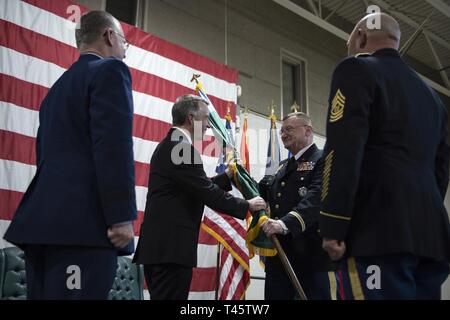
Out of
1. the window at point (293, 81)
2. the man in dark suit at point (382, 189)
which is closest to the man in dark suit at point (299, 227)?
the man in dark suit at point (382, 189)

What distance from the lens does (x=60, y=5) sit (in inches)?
158

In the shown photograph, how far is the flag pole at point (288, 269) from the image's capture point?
252 centimetres

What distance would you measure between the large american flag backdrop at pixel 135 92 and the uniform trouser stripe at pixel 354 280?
2808mm

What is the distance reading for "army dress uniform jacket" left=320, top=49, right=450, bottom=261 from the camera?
139 centimetres

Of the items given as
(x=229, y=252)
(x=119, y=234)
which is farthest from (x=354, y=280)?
(x=229, y=252)

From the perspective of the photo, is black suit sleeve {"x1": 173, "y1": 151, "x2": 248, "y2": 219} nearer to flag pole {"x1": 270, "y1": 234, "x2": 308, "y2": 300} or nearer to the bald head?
flag pole {"x1": 270, "y1": 234, "x2": 308, "y2": 300}

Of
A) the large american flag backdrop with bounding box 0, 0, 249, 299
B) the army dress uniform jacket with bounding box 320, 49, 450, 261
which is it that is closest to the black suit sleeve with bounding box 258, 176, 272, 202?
the large american flag backdrop with bounding box 0, 0, 249, 299

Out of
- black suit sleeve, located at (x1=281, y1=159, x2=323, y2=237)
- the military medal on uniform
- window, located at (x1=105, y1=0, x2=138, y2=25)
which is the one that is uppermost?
window, located at (x1=105, y1=0, x2=138, y2=25)

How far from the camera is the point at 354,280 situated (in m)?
1.38

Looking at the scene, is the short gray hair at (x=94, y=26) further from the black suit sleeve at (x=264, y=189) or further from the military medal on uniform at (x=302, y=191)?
the black suit sleeve at (x=264, y=189)

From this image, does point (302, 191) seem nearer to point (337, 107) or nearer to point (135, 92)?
point (337, 107)

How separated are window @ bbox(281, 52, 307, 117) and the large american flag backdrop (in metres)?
1.77

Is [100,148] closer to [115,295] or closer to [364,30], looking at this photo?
[364,30]

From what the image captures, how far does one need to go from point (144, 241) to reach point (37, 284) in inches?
30.7
